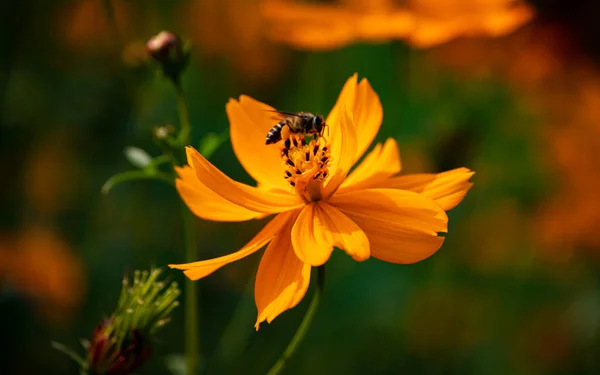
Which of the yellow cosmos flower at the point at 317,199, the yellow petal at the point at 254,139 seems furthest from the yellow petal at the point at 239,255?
the yellow petal at the point at 254,139

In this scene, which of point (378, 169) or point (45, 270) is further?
point (45, 270)

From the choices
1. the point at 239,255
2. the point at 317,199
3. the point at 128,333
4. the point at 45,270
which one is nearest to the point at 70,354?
the point at 128,333

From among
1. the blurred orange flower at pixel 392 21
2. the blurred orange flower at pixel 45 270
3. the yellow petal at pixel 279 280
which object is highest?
the yellow petal at pixel 279 280

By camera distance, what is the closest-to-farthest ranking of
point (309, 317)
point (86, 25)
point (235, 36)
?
1. point (309, 317)
2. point (86, 25)
3. point (235, 36)

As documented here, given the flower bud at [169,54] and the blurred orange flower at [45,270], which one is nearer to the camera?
the flower bud at [169,54]

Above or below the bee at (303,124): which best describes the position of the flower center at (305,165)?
below

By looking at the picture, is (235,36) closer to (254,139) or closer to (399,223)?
(254,139)

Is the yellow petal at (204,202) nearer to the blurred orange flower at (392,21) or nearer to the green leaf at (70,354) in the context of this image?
the green leaf at (70,354)
